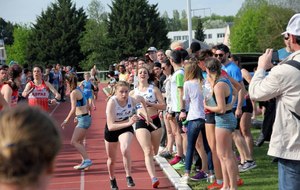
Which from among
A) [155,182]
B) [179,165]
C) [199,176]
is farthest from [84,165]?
[199,176]

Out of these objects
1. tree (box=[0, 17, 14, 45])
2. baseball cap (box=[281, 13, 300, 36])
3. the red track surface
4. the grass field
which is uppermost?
tree (box=[0, 17, 14, 45])

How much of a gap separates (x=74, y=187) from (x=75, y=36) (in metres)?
59.8

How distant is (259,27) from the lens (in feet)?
259

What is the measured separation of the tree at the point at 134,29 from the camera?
207 ft

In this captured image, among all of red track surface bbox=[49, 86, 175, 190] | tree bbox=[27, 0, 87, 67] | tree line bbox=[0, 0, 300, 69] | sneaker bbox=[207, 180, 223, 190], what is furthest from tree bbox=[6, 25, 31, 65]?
sneaker bbox=[207, 180, 223, 190]

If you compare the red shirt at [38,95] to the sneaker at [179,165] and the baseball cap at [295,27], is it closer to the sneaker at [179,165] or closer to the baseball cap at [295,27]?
the sneaker at [179,165]

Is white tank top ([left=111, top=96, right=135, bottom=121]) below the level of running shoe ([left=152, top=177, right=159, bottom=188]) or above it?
above

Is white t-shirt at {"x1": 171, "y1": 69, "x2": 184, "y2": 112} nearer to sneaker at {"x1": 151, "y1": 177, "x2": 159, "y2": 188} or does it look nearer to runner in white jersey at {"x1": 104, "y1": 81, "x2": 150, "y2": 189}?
runner in white jersey at {"x1": 104, "y1": 81, "x2": 150, "y2": 189}

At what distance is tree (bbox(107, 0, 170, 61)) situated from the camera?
207 ft

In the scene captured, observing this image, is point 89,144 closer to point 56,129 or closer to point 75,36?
point 56,129

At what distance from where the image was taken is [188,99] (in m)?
8.30

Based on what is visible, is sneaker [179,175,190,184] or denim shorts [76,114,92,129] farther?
denim shorts [76,114,92,129]

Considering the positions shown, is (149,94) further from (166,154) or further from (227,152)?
(227,152)

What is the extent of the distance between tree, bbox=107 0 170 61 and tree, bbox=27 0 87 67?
5.36 meters
